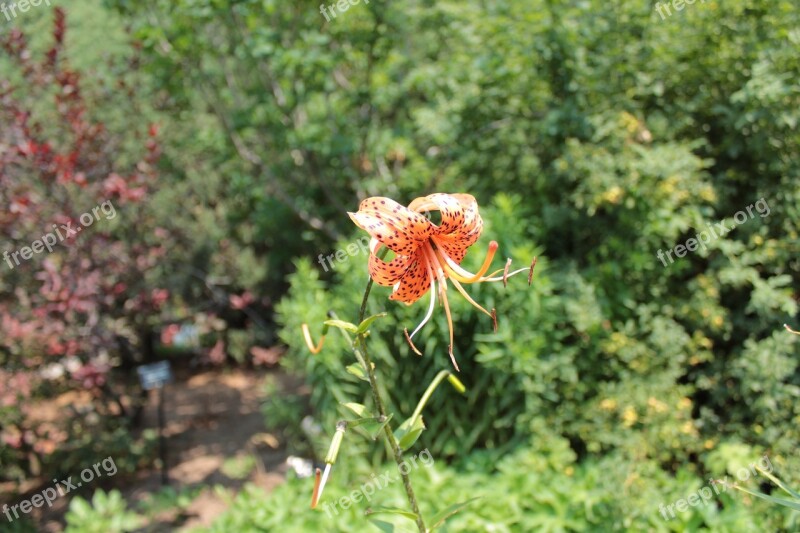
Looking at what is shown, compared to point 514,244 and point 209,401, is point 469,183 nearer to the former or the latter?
point 514,244

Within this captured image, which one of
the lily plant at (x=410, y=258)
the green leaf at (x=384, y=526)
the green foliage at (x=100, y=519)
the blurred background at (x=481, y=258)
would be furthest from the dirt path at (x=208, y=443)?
the lily plant at (x=410, y=258)

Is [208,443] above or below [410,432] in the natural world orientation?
below

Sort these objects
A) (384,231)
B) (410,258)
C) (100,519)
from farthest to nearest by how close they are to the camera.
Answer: (100,519) → (410,258) → (384,231)

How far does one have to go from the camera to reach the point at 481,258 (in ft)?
9.73

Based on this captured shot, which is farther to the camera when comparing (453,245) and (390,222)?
(453,245)

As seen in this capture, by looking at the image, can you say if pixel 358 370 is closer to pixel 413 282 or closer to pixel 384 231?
pixel 413 282

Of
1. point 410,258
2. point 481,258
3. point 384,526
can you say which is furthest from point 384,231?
point 481,258

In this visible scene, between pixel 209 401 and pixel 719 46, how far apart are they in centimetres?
409

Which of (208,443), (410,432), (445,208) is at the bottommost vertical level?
(208,443)

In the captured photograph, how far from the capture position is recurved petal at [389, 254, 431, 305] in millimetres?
1169

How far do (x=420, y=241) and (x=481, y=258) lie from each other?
1869 mm

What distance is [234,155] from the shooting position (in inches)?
181

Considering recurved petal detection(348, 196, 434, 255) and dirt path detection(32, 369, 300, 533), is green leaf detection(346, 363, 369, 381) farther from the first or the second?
dirt path detection(32, 369, 300, 533)

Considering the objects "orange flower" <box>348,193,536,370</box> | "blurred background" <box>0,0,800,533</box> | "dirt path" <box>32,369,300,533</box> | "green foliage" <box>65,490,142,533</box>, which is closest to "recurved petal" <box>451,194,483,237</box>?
"orange flower" <box>348,193,536,370</box>
